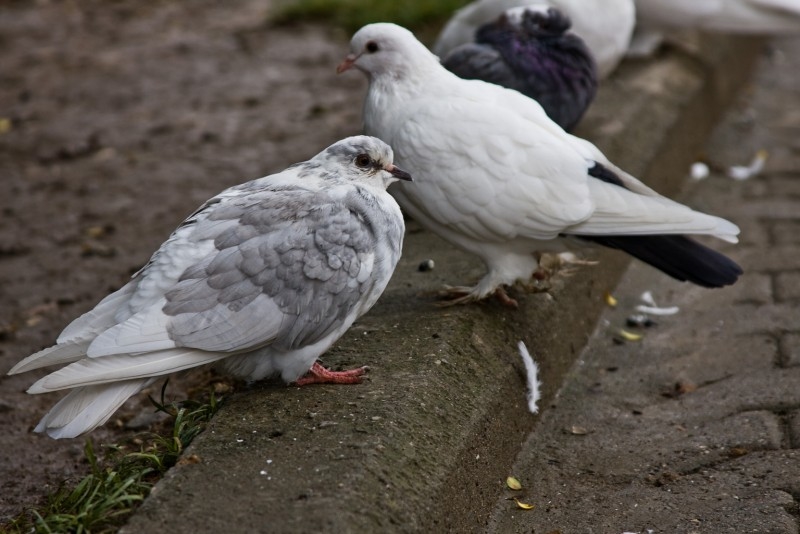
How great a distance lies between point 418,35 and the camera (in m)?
6.98

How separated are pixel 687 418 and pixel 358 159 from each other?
4.30ft

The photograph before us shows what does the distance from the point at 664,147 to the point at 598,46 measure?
1.89ft

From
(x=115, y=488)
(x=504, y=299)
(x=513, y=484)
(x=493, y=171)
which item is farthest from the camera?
(x=504, y=299)

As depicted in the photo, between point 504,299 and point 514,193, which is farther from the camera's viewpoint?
point 504,299

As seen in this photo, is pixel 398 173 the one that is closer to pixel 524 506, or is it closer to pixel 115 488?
pixel 524 506

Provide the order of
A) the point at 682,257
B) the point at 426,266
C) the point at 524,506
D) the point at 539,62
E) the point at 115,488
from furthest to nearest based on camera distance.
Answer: the point at 539,62 < the point at 426,266 < the point at 682,257 < the point at 524,506 < the point at 115,488

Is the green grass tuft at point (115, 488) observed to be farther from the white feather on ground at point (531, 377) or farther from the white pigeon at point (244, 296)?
the white feather on ground at point (531, 377)

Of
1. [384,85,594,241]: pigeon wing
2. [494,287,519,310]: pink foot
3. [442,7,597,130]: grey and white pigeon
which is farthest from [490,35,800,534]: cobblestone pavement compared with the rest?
[442,7,597,130]: grey and white pigeon

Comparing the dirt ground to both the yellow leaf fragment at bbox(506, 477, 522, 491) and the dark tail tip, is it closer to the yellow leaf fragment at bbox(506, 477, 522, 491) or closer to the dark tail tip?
the yellow leaf fragment at bbox(506, 477, 522, 491)

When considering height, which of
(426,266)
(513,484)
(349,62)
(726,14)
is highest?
(349,62)

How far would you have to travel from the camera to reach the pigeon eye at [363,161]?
10.5ft

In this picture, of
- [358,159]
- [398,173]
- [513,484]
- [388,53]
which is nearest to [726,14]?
[388,53]

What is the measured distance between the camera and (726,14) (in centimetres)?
596

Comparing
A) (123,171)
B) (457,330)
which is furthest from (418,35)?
(457,330)
